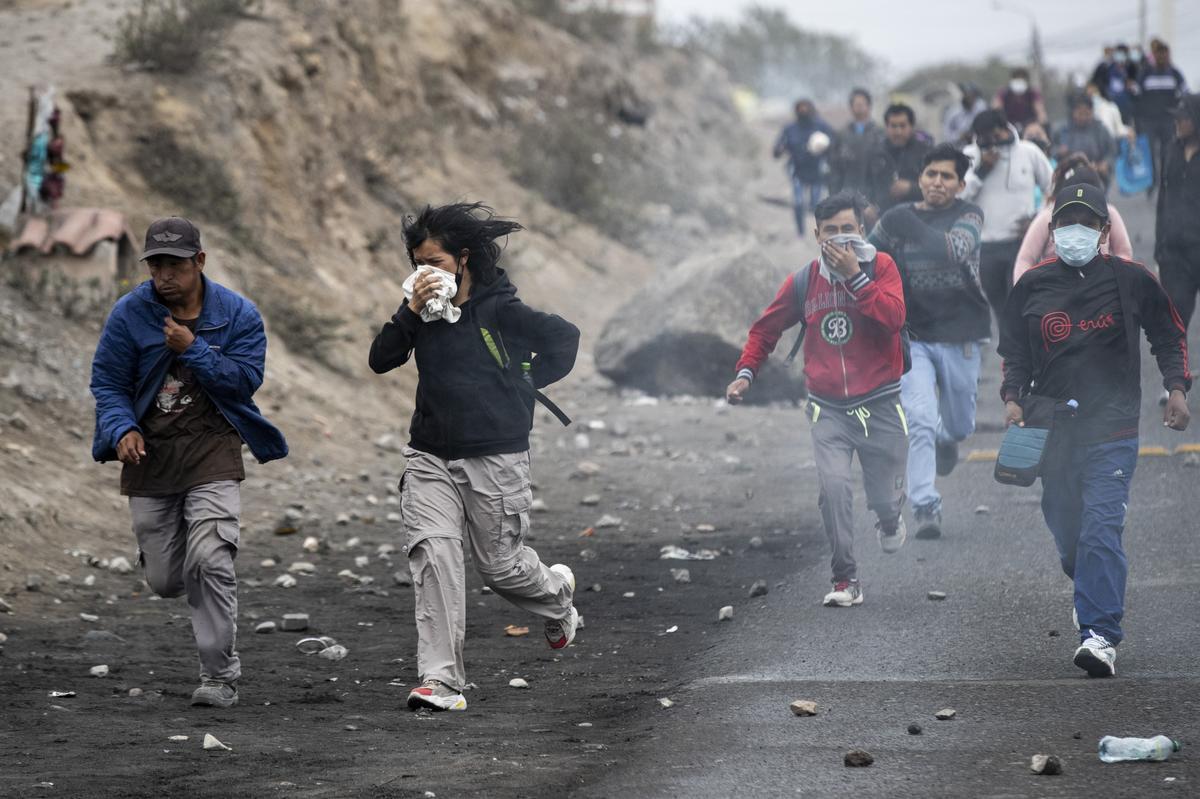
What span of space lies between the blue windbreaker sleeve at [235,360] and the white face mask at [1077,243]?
124 inches

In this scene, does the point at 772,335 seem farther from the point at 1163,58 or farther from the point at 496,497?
the point at 1163,58

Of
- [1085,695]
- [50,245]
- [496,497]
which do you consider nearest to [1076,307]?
[1085,695]

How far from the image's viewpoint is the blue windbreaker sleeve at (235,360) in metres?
5.95

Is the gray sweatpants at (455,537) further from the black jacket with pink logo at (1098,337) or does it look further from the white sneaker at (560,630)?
the black jacket with pink logo at (1098,337)

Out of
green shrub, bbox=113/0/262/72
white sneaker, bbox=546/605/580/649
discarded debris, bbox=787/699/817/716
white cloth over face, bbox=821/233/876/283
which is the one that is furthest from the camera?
green shrub, bbox=113/0/262/72

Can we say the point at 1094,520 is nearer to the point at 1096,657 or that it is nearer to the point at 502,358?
the point at 1096,657

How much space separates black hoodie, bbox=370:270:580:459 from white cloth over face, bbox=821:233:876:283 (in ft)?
5.79

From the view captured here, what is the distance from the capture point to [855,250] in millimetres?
7410

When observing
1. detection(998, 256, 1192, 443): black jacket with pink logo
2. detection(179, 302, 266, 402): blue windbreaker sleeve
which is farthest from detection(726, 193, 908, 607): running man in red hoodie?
detection(179, 302, 266, 402): blue windbreaker sleeve

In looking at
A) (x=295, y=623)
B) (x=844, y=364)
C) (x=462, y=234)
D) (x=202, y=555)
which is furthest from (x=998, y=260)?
(x=202, y=555)

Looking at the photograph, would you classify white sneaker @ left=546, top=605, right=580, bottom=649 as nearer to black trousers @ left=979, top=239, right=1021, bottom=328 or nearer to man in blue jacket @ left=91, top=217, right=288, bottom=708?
man in blue jacket @ left=91, top=217, right=288, bottom=708

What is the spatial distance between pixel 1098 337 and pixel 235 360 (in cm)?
332

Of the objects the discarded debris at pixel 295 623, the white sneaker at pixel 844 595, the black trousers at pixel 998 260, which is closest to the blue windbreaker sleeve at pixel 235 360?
the discarded debris at pixel 295 623

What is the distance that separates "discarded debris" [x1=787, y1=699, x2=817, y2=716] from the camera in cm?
549
